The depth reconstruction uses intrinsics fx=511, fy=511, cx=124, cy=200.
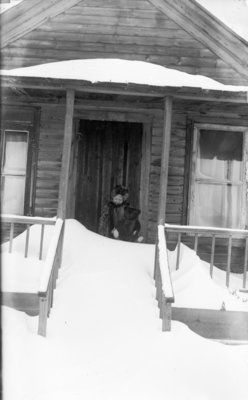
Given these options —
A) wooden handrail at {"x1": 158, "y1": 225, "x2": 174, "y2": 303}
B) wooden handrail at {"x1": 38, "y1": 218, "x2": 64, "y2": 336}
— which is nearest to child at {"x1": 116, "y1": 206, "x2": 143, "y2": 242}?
wooden handrail at {"x1": 158, "y1": 225, "x2": 174, "y2": 303}

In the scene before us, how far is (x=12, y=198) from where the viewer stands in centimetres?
942

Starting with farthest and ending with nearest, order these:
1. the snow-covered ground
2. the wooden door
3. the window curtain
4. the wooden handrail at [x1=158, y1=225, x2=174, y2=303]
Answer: the wooden door → the window curtain → the wooden handrail at [x1=158, y1=225, x2=174, y2=303] → the snow-covered ground

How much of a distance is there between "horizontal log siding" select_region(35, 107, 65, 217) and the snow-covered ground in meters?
2.04

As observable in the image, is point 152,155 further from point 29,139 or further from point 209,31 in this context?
point 209,31

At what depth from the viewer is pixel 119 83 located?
7336 mm

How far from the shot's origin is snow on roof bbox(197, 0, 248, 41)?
1903cm

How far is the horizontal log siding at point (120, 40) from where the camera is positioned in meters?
8.89

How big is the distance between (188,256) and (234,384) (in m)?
2.39

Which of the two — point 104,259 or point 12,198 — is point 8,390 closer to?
point 104,259

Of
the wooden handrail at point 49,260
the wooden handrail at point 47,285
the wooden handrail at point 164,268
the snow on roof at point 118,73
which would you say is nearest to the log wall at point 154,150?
the snow on roof at point 118,73

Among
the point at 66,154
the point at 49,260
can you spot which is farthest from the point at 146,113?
the point at 49,260

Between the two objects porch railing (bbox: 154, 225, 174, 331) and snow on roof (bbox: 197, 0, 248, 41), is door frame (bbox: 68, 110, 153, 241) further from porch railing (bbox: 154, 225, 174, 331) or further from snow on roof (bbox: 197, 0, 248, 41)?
snow on roof (bbox: 197, 0, 248, 41)

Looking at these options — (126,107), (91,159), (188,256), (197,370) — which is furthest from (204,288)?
(91,159)

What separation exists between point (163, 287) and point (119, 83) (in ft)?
9.85
